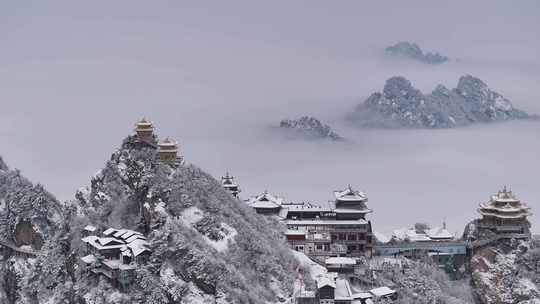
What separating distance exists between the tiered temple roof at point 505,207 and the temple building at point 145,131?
29504mm

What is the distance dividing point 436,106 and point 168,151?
89.5 metres

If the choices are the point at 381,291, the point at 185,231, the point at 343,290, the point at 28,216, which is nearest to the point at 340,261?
the point at 343,290

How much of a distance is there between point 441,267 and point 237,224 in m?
21.0

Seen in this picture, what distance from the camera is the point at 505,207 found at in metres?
65.3

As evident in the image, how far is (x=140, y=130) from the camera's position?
202 feet

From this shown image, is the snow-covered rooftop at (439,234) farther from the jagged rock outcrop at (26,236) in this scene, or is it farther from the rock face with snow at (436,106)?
the rock face with snow at (436,106)

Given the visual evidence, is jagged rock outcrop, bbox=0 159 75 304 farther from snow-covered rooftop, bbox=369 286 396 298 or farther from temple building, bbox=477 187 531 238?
temple building, bbox=477 187 531 238

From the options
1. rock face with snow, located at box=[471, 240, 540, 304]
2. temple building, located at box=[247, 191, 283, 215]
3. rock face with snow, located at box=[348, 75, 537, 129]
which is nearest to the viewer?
rock face with snow, located at box=[471, 240, 540, 304]

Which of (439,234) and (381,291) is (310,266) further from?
(439,234)

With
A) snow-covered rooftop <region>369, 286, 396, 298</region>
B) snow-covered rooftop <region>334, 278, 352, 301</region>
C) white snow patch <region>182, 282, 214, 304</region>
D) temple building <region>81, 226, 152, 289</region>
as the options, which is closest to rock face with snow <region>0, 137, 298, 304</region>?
white snow patch <region>182, 282, 214, 304</region>

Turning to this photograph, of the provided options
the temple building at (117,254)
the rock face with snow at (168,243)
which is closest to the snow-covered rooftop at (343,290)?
the rock face with snow at (168,243)

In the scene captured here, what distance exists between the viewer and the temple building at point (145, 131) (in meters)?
61.4

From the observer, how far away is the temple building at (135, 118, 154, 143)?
61438mm

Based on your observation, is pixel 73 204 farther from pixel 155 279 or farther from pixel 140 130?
pixel 155 279
